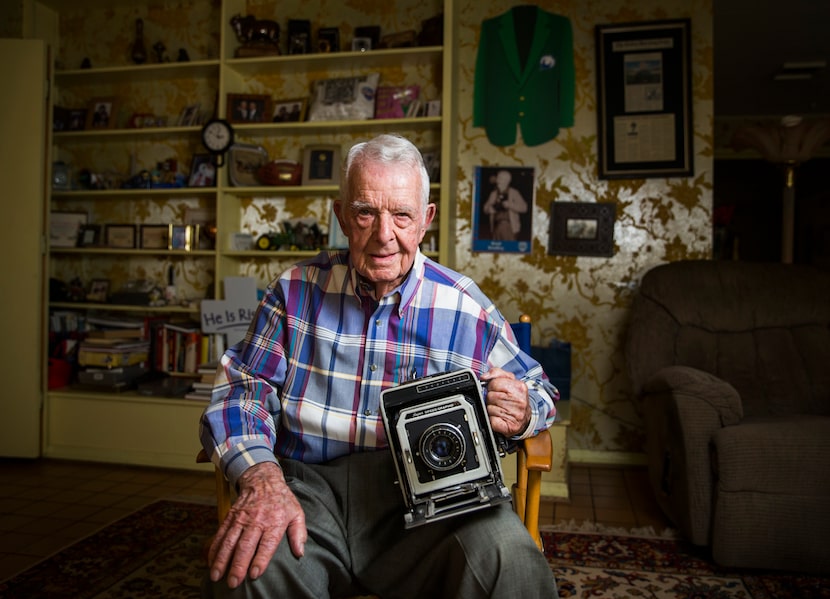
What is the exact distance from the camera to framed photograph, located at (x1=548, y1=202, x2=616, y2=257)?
3254mm

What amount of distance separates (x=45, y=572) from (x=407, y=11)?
296 cm

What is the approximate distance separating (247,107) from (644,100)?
201 cm

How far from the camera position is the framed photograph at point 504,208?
10.9 feet

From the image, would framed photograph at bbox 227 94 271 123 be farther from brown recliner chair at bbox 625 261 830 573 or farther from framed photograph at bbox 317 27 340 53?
brown recliner chair at bbox 625 261 830 573

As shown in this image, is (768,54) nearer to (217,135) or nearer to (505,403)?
(217,135)

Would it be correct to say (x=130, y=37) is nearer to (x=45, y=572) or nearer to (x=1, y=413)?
(x=1, y=413)

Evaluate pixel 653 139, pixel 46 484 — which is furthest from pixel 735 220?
pixel 46 484

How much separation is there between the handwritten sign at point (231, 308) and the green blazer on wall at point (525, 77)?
1.45 m

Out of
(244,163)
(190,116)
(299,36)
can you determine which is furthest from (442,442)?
(190,116)

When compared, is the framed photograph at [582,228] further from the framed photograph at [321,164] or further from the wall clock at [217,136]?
the wall clock at [217,136]

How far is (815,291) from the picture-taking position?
2.72m

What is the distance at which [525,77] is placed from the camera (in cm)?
330

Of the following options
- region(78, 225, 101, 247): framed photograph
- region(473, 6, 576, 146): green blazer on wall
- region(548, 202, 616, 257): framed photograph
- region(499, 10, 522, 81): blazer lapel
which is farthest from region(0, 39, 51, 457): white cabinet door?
region(548, 202, 616, 257): framed photograph

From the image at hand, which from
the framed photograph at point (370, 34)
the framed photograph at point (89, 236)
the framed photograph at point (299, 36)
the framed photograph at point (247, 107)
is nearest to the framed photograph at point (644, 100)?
the framed photograph at point (370, 34)
